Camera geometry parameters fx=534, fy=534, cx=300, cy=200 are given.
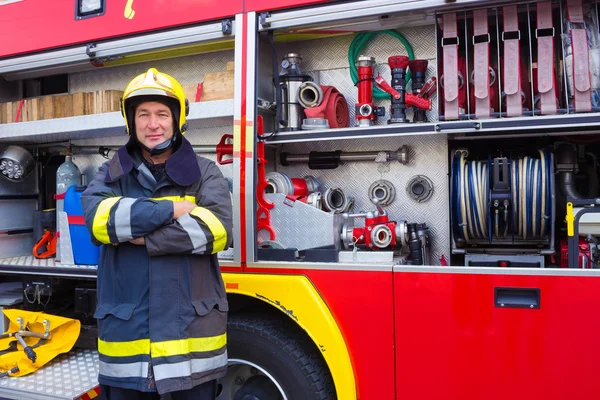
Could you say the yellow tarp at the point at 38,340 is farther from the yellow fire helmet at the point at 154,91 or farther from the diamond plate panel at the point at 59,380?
the yellow fire helmet at the point at 154,91

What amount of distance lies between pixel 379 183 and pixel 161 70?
1.85m

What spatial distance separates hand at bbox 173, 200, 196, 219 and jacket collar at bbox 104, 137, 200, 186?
0.11 metres

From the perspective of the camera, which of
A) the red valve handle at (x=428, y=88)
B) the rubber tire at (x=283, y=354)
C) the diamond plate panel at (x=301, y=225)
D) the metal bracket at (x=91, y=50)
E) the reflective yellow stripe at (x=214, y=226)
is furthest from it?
the metal bracket at (x=91, y=50)

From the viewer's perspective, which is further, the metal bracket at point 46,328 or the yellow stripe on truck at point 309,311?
the metal bracket at point 46,328

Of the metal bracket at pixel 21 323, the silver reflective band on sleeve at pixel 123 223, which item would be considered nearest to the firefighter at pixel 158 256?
the silver reflective band on sleeve at pixel 123 223

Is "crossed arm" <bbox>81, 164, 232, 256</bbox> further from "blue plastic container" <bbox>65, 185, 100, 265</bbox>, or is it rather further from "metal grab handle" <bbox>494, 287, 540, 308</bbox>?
"blue plastic container" <bbox>65, 185, 100, 265</bbox>

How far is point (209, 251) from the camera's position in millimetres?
2221

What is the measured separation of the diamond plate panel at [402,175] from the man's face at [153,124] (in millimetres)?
1251

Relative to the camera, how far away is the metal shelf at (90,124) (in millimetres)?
3084

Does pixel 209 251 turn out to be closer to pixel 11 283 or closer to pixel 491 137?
pixel 491 137

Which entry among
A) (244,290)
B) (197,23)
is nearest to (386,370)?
(244,290)

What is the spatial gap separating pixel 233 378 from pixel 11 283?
2.34 metres

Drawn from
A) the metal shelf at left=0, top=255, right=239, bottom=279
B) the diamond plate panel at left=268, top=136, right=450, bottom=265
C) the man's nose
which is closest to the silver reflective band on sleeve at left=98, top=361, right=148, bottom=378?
the man's nose

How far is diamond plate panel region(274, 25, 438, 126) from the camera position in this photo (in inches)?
125
